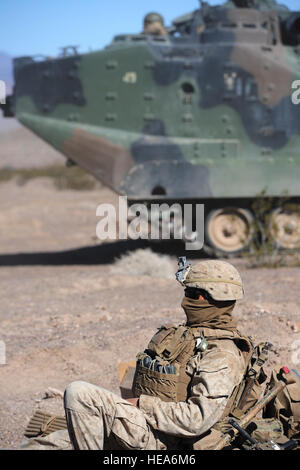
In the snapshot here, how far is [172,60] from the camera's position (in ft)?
34.8

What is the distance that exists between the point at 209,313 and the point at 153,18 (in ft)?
30.3

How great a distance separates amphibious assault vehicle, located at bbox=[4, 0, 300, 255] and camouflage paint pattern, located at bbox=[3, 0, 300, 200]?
0.02 metres

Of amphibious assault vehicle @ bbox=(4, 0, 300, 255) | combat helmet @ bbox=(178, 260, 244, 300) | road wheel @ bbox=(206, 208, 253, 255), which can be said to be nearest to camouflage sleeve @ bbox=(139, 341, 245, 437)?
combat helmet @ bbox=(178, 260, 244, 300)

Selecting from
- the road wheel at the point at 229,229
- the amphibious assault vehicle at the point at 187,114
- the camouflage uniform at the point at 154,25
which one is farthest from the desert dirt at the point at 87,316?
the camouflage uniform at the point at 154,25

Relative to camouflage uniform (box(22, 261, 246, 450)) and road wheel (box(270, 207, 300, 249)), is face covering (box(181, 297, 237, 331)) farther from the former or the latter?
road wheel (box(270, 207, 300, 249))

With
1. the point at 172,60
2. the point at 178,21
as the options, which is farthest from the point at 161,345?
the point at 178,21

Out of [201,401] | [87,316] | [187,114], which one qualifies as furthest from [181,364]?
[187,114]

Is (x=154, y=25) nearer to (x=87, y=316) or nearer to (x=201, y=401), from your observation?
(x=87, y=316)

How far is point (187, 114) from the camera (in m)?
10.7

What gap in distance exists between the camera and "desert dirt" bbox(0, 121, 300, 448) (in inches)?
218

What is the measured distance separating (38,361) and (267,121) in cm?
626

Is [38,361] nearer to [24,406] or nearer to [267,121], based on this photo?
[24,406]

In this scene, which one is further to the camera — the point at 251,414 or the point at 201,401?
the point at 251,414

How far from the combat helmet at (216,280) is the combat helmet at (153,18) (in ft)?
29.5
